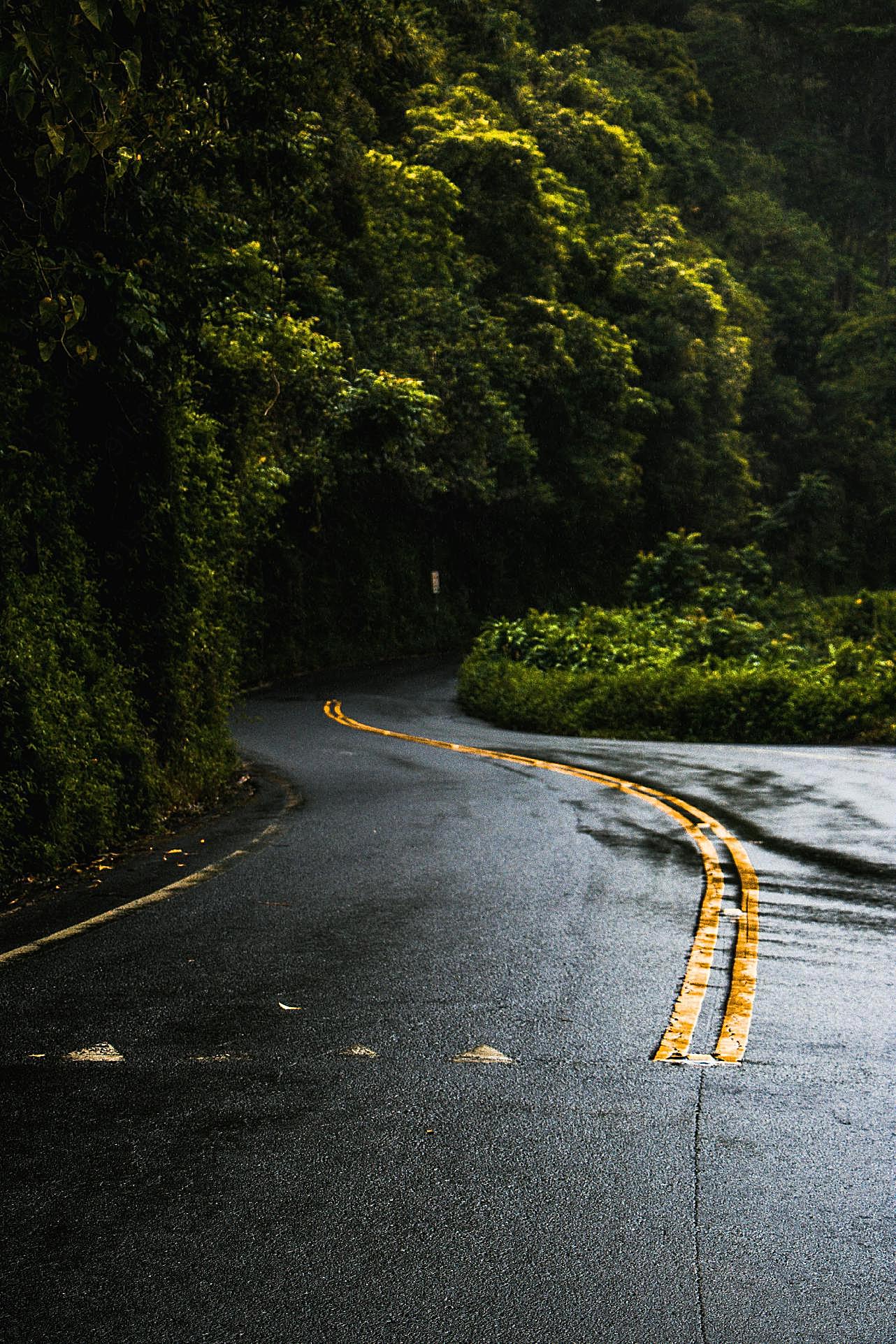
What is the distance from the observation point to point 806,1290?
145 inches

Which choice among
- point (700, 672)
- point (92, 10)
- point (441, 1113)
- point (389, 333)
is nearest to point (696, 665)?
point (700, 672)

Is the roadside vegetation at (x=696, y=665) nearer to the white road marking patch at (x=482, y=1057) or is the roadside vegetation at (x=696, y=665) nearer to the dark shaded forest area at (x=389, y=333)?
the dark shaded forest area at (x=389, y=333)

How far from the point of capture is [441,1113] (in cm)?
496

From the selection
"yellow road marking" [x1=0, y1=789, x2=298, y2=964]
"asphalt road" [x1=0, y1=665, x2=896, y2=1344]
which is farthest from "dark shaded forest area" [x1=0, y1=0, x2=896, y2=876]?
"asphalt road" [x1=0, y1=665, x2=896, y2=1344]

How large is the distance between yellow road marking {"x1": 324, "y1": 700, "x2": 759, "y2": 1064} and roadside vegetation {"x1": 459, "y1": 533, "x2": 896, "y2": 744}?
310 inches

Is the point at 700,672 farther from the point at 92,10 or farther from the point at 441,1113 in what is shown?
the point at 92,10

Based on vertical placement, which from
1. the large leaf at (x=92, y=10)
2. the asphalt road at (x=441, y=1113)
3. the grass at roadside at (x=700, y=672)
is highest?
the large leaf at (x=92, y=10)

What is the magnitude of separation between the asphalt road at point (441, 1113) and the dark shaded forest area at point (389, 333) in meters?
3.03

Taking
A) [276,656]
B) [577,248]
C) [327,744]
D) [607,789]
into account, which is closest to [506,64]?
[577,248]

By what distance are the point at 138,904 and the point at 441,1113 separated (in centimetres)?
431

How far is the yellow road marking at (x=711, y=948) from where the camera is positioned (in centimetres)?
582

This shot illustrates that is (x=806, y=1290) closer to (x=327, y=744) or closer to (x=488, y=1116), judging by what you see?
(x=488, y=1116)

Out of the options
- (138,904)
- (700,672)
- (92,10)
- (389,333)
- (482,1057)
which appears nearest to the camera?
(92,10)

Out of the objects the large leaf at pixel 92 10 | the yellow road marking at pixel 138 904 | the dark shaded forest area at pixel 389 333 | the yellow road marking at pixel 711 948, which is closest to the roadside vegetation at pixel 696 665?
the dark shaded forest area at pixel 389 333
